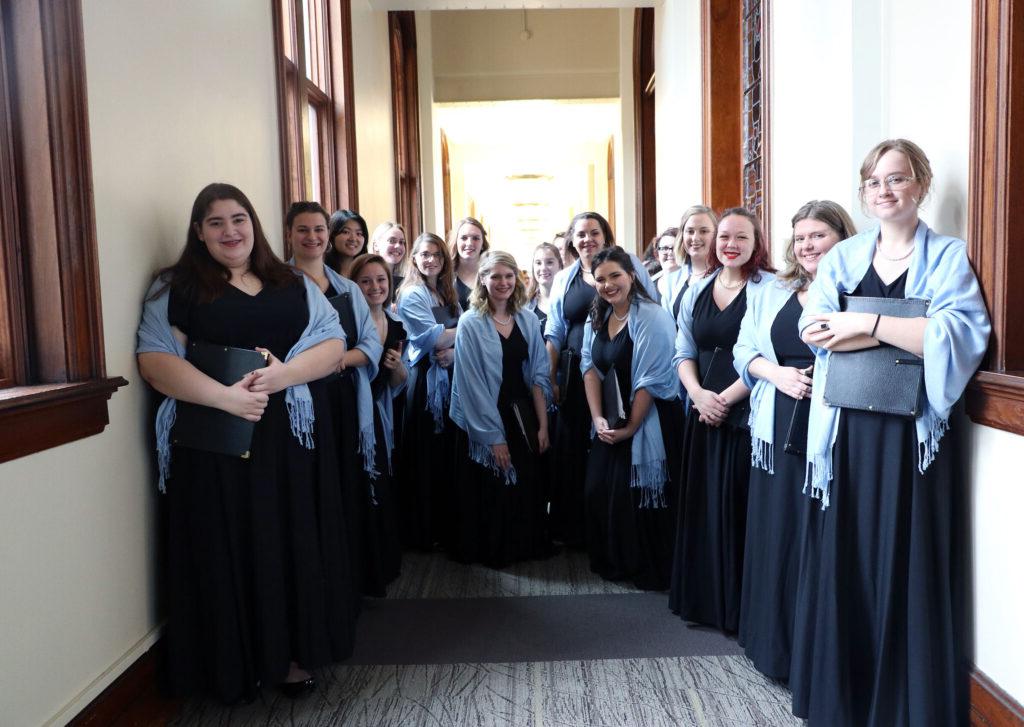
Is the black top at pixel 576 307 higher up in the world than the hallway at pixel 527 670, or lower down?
higher up

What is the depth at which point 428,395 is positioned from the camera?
12.9 feet

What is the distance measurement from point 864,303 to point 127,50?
81.0 inches

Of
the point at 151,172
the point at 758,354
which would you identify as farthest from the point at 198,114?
the point at 758,354

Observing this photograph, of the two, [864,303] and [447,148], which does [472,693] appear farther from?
A: [447,148]

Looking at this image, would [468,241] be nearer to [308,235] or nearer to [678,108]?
[308,235]

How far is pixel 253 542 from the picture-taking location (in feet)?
7.89

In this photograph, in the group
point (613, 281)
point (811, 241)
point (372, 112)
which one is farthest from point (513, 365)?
point (372, 112)

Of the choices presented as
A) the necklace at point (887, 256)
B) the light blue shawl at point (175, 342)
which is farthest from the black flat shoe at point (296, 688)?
the necklace at point (887, 256)

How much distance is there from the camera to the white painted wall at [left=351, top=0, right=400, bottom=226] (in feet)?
19.0

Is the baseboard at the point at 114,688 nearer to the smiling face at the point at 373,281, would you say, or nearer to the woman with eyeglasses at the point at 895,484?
the smiling face at the point at 373,281

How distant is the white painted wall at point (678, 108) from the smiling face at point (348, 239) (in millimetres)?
2399

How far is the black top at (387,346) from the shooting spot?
350cm

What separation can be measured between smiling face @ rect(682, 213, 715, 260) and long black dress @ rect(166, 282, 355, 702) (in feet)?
5.84

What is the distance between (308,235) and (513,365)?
1.09 metres
